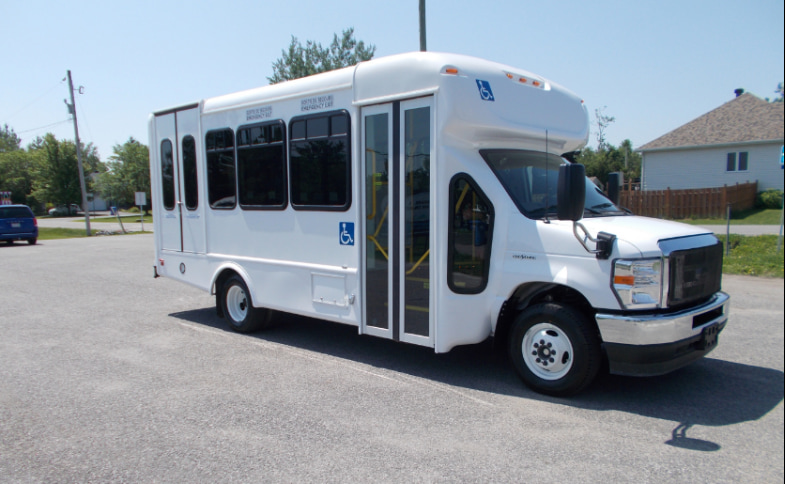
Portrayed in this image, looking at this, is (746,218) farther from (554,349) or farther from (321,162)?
(321,162)

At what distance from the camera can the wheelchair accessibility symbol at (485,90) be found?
5094 millimetres

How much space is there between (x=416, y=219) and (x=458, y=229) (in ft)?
1.49

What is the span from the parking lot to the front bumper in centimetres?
43

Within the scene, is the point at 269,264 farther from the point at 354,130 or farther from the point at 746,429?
the point at 746,429

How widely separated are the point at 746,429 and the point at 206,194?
6.65 meters

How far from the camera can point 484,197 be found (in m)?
5.02

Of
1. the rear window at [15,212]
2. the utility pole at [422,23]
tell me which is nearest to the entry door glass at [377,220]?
the utility pole at [422,23]

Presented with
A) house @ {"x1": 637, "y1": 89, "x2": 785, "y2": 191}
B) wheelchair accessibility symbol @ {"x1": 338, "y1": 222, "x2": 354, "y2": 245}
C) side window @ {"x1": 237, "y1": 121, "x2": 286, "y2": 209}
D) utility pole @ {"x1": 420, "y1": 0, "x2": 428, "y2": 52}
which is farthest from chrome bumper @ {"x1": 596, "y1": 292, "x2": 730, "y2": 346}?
house @ {"x1": 637, "y1": 89, "x2": 785, "y2": 191}

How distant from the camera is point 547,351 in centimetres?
479

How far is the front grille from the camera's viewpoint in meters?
4.30

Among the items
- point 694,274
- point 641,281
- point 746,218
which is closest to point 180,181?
point 641,281

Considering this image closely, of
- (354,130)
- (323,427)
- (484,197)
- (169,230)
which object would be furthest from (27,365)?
(484,197)

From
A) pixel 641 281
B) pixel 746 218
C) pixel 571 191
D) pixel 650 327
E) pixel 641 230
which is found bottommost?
pixel 650 327

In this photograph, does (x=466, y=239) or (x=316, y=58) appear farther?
(x=316, y=58)
